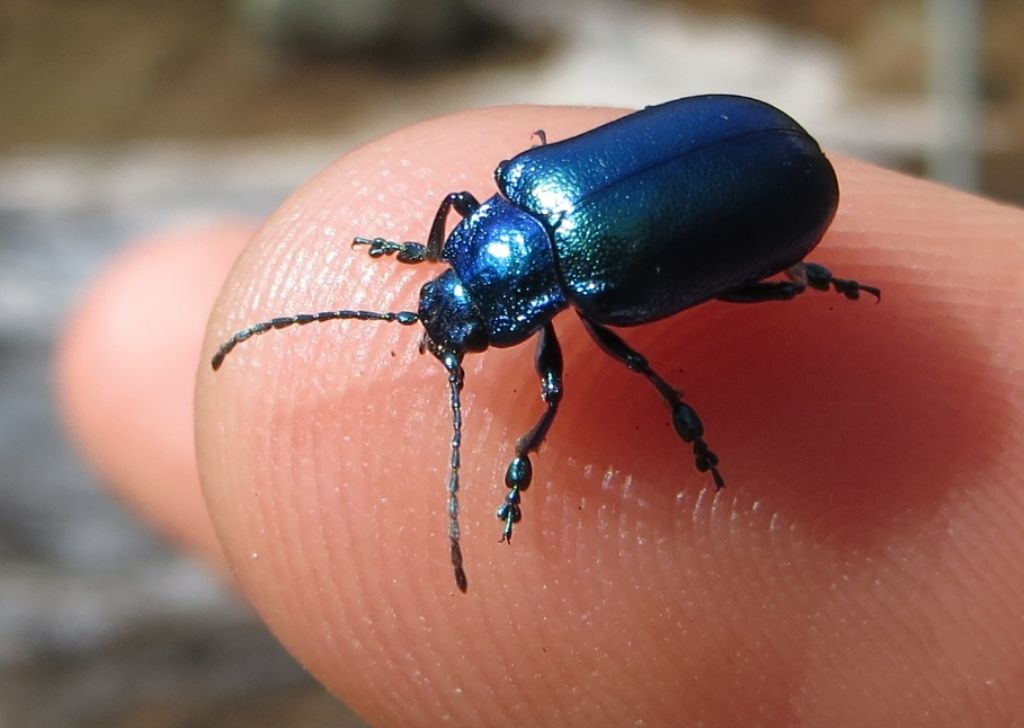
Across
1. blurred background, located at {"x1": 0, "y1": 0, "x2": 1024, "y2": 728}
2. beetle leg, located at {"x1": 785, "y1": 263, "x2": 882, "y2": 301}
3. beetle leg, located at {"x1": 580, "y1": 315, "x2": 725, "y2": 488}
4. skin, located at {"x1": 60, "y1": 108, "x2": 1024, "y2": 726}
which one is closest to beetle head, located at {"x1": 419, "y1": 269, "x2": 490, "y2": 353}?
skin, located at {"x1": 60, "y1": 108, "x2": 1024, "y2": 726}

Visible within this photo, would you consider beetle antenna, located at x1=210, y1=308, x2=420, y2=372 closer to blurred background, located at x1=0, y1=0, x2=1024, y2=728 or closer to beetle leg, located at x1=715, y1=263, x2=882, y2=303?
beetle leg, located at x1=715, y1=263, x2=882, y2=303

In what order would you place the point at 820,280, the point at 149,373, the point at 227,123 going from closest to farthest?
1. the point at 820,280
2. the point at 149,373
3. the point at 227,123

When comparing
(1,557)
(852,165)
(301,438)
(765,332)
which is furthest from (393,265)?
(1,557)

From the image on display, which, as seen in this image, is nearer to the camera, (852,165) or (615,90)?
(852,165)

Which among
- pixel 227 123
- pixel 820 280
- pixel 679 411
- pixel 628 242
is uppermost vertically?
pixel 628 242

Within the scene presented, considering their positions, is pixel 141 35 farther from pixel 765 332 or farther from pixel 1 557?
pixel 765 332

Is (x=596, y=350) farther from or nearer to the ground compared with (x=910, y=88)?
farther from the ground

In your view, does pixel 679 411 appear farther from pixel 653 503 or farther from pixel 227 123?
pixel 227 123

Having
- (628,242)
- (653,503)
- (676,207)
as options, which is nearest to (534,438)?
(653,503)
